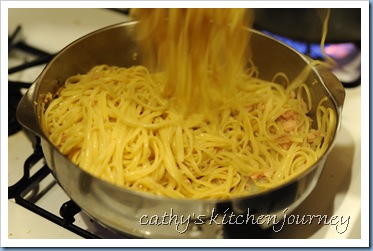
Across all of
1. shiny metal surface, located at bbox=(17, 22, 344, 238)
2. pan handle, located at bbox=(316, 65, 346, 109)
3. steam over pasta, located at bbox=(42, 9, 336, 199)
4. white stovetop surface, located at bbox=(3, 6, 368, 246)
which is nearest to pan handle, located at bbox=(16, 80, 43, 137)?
shiny metal surface, located at bbox=(17, 22, 344, 238)

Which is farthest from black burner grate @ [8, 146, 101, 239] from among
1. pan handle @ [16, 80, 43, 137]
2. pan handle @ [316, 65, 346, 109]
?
pan handle @ [316, 65, 346, 109]

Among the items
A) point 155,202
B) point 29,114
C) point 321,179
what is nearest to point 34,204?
point 29,114

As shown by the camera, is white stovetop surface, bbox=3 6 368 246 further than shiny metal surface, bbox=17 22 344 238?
Yes

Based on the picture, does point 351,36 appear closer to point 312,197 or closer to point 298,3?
point 298,3

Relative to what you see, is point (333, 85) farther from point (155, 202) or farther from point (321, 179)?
point (155, 202)

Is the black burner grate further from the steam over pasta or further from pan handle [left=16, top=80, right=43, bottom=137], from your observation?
pan handle [left=16, top=80, right=43, bottom=137]

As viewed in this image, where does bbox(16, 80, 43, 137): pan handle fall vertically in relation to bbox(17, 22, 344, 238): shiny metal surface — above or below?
above

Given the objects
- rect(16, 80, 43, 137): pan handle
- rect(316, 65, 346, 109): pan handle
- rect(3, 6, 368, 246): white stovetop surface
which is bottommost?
rect(3, 6, 368, 246): white stovetop surface

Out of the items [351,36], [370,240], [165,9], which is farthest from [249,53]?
[370,240]
